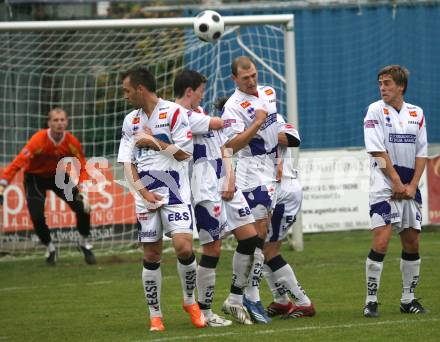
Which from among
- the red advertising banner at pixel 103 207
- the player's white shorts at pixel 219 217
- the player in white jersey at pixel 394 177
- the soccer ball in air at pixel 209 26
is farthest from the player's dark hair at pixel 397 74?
the red advertising banner at pixel 103 207

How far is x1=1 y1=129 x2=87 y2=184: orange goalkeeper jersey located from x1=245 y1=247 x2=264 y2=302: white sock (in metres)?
6.13

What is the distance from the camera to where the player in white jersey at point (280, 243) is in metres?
9.71

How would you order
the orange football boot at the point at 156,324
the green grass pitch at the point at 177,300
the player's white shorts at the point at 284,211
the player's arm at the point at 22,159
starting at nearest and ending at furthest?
the green grass pitch at the point at 177,300
the orange football boot at the point at 156,324
the player's white shorts at the point at 284,211
the player's arm at the point at 22,159

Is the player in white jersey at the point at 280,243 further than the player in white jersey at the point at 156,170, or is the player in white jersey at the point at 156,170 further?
the player in white jersey at the point at 280,243

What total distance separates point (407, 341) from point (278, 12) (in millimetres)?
14324

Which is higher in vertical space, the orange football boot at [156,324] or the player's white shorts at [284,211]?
the player's white shorts at [284,211]

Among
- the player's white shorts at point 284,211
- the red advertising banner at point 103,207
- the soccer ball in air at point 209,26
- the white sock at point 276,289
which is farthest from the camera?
the red advertising banner at point 103,207

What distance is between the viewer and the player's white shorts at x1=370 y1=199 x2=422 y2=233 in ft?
30.7

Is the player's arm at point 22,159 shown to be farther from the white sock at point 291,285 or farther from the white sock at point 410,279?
the white sock at point 410,279

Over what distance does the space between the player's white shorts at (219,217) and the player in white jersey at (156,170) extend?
20 cm

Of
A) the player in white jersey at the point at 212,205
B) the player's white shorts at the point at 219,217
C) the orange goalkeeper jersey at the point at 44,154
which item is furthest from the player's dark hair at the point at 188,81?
the orange goalkeeper jersey at the point at 44,154

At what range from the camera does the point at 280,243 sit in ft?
32.8

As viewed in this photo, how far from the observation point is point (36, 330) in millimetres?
9508

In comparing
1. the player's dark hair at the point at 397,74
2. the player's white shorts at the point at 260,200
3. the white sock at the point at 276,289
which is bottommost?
the white sock at the point at 276,289
